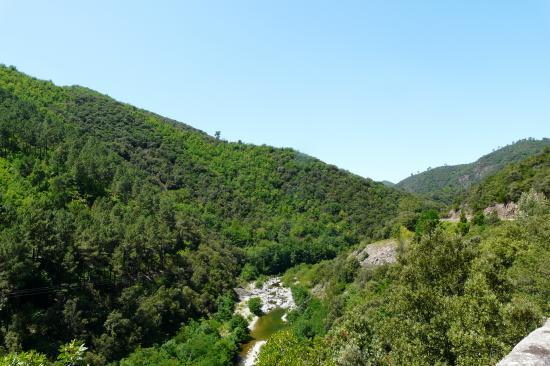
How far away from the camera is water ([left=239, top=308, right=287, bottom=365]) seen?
57.4 meters

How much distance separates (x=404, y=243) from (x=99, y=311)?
4530cm

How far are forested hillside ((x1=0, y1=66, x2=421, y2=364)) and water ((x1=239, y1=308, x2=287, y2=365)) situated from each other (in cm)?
440

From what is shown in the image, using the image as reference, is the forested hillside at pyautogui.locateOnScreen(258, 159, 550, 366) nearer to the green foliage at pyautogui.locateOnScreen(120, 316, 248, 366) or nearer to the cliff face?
the cliff face

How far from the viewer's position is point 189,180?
13462cm

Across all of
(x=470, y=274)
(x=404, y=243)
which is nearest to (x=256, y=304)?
(x=404, y=243)

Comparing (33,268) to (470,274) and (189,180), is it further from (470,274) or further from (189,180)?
(189,180)

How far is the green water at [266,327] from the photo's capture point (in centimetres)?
5845

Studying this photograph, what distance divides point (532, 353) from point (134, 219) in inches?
2621

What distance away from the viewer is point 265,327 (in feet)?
219

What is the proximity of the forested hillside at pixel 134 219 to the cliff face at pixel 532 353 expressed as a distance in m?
38.4

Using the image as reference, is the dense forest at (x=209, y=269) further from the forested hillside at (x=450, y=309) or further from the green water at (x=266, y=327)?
the green water at (x=266, y=327)

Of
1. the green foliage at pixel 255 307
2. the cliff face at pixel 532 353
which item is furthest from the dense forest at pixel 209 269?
the cliff face at pixel 532 353

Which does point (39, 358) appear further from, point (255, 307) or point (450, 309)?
point (255, 307)

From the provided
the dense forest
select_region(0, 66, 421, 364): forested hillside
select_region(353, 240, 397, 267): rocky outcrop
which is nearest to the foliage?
the dense forest
